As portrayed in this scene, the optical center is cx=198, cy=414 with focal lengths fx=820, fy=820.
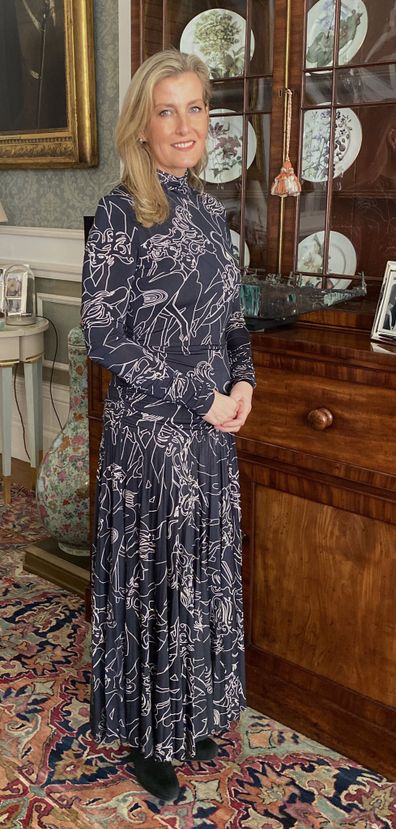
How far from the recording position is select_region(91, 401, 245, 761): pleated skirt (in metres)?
1.97

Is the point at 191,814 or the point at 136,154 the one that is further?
the point at 191,814

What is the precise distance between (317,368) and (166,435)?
0.44 m

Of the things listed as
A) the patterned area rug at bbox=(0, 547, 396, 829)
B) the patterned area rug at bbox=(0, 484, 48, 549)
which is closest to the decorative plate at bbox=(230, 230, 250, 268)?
the patterned area rug at bbox=(0, 547, 396, 829)

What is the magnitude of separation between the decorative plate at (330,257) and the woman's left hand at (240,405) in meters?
0.58

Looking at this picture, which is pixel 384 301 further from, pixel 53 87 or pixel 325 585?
pixel 53 87

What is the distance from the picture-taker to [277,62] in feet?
8.02

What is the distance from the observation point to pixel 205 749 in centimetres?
228

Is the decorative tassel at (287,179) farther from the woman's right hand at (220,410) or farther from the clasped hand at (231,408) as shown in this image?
the woman's right hand at (220,410)

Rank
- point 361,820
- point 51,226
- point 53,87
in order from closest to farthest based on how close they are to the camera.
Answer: point 361,820, point 53,87, point 51,226

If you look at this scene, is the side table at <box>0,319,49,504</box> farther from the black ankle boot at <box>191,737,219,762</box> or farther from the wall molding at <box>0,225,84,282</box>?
the black ankle boot at <box>191,737,219,762</box>

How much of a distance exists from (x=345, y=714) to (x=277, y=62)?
1890mm

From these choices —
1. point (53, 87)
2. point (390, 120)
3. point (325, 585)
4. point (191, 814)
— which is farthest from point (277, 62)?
point (191, 814)

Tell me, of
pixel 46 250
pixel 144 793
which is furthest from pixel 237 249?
pixel 46 250

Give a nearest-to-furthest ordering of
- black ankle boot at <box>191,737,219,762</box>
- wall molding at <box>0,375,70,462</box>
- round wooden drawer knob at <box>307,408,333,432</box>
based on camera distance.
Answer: round wooden drawer knob at <box>307,408,333,432</box> < black ankle boot at <box>191,737,219,762</box> < wall molding at <box>0,375,70,462</box>
